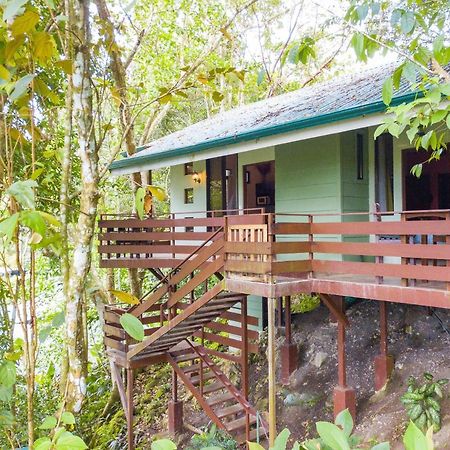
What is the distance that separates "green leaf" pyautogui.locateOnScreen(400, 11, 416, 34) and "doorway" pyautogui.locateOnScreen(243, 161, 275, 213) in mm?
7703

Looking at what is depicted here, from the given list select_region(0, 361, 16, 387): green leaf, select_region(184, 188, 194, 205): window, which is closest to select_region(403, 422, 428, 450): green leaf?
select_region(0, 361, 16, 387): green leaf

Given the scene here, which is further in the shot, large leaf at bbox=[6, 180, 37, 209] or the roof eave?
the roof eave

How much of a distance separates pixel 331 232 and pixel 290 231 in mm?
568

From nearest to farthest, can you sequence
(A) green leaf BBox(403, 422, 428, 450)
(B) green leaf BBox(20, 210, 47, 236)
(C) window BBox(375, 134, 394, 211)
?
(A) green leaf BBox(403, 422, 428, 450) < (B) green leaf BBox(20, 210, 47, 236) < (C) window BBox(375, 134, 394, 211)

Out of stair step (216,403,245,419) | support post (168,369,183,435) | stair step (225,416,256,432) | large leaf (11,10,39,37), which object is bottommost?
support post (168,369,183,435)

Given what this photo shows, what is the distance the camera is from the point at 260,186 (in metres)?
10.8

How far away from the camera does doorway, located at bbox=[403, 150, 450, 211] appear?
7965 millimetres

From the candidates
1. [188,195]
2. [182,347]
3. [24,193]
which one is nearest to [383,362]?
[182,347]

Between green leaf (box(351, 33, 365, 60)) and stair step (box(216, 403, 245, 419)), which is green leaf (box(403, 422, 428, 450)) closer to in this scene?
green leaf (box(351, 33, 365, 60))

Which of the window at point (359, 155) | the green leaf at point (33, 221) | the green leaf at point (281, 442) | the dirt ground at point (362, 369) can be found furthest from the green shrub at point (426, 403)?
the green leaf at point (33, 221)

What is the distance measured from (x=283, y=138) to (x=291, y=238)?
2364mm

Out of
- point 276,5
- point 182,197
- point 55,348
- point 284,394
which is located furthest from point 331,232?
point 276,5

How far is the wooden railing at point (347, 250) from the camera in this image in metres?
4.99

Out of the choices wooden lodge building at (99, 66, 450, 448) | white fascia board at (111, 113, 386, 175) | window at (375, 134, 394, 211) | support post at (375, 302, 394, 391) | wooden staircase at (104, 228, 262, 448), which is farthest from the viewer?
window at (375, 134, 394, 211)
